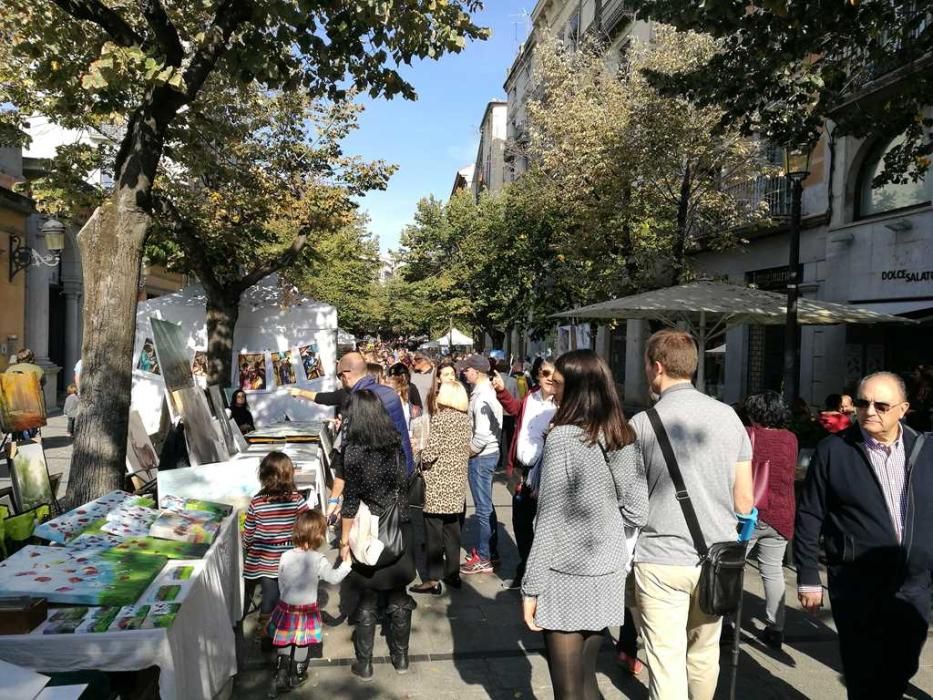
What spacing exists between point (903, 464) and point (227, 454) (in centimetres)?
557

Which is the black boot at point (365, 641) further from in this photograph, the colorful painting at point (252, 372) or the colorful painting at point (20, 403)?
the colorful painting at point (252, 372)

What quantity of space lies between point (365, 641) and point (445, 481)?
1.66m

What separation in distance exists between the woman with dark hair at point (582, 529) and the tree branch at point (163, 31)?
4448 millimetres

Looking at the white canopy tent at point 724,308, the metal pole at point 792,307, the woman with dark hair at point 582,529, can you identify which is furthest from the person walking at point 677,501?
the metal pole at point 792,307

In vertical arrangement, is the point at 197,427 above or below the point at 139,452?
above

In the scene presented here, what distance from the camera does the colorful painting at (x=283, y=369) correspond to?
13.0 meters

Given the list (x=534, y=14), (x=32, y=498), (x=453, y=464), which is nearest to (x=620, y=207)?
(x=453, y=464)

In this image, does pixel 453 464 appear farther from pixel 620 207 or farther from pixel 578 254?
pixel 578 254

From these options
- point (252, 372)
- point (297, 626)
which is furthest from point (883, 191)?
point (297, 626)

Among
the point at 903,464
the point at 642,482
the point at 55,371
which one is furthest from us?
the point at 55,371

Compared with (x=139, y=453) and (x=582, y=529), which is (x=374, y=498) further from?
(x=139, y=453)

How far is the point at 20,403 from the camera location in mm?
7859

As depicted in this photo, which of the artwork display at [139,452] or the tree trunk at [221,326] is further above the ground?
the tree trunk at [221,326]

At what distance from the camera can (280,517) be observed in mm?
4574
